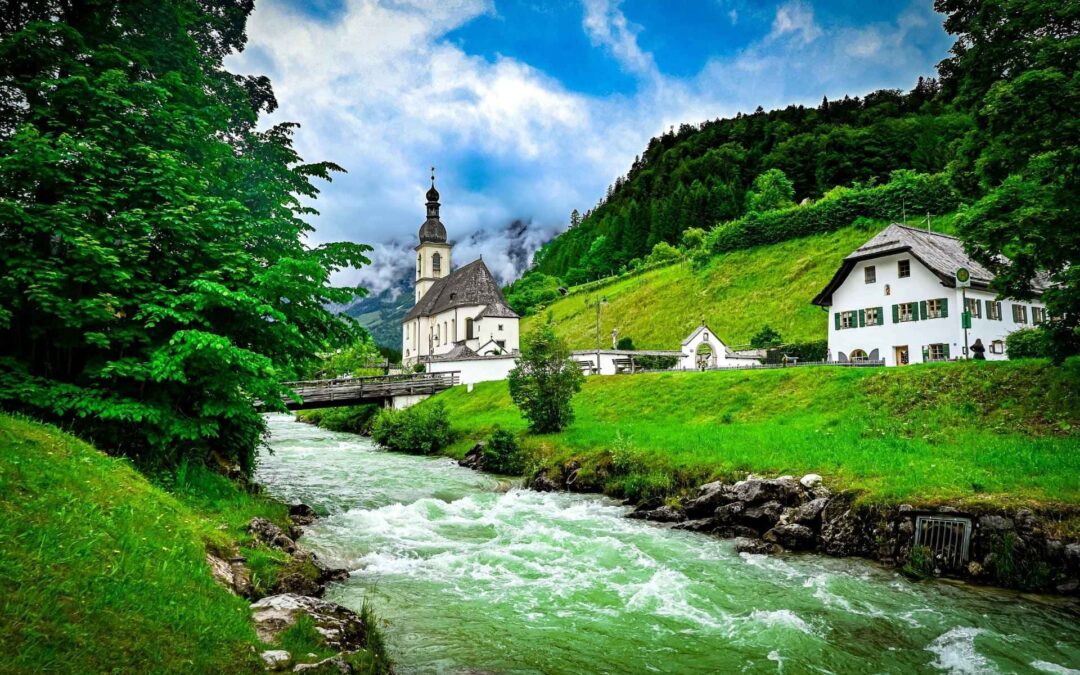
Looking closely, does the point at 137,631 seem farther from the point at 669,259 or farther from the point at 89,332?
the point at 669,259

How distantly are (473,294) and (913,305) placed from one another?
5389 centimetres

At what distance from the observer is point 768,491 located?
52.9 feet

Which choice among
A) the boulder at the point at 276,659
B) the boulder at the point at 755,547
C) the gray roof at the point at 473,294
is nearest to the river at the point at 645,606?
the boulder at the point at 755,547

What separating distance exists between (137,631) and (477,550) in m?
9.39

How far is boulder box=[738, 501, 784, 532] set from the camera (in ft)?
50.3

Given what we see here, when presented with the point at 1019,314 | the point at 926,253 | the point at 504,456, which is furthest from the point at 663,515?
the point at 1019,314

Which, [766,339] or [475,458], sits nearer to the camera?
[475,458]

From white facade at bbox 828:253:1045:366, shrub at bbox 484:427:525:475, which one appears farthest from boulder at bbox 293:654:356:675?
white facade at bbox 828:253:1045:366

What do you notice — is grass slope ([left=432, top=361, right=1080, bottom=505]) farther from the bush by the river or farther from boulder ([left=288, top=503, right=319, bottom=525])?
the bush by the river

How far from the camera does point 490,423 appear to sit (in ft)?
119

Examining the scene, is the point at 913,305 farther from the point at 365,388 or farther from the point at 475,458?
A: the point at 365,388

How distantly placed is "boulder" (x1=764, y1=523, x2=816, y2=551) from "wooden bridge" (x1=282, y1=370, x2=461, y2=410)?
29.7 metres

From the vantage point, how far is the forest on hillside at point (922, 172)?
42.4ft

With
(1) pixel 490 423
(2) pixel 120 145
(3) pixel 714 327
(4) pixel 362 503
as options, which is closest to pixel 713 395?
(1) pixel 490 423
